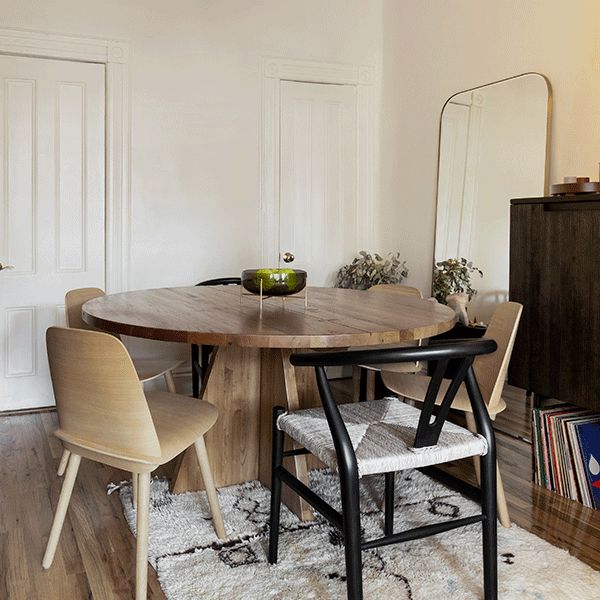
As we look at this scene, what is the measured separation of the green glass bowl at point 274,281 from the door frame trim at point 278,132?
1.99 m

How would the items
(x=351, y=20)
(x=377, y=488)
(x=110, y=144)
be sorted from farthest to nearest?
(x=351, y=20), (x=110, y=144), (x=377, y=488)

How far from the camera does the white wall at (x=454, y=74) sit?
10.2 ft

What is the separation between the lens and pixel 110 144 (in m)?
4.02

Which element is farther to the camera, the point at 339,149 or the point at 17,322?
the point at 339,149

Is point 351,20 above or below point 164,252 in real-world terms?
above

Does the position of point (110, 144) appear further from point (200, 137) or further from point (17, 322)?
point (17, 322)

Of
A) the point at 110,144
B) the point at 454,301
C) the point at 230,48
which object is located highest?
the point at 230,48

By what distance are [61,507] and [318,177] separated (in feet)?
10.2

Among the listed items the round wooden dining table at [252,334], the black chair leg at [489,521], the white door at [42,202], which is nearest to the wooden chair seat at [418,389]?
the round wooden dining table at [252,334]

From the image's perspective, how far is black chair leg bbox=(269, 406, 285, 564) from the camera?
2051mm

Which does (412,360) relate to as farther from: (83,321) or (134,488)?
(83,321)

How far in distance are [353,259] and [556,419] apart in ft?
7.63

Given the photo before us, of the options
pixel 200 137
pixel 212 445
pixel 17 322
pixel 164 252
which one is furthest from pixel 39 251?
pixel 212 445

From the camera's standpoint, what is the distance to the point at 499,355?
2.34 m
